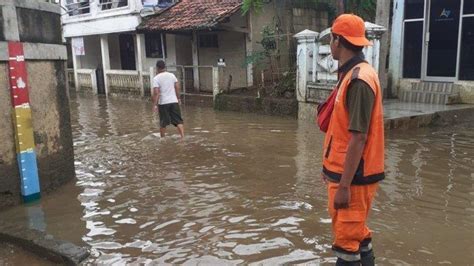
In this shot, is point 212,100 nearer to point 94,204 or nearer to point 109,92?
point 109,92

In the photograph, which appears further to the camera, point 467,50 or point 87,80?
point 87,80

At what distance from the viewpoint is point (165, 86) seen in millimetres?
9195

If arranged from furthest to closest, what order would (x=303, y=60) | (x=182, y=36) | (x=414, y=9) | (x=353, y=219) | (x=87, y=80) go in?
(x=87, y=80)
(x=182, y=36)
(x=414, y=9)
(x=303, y=60)
(x=353, y=219)

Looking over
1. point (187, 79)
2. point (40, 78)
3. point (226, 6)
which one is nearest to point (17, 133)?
point (40, 78)

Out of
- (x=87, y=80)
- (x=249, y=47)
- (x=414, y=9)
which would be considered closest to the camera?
(x=414, y=9)

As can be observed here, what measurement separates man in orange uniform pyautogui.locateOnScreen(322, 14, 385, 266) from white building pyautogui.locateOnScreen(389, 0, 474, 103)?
960cm

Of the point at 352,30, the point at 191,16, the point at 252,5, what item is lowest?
the point at 352,30

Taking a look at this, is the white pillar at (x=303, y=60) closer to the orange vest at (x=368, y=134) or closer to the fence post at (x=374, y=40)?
the fence post at (x=374, y=40)

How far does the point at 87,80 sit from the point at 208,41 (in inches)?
310

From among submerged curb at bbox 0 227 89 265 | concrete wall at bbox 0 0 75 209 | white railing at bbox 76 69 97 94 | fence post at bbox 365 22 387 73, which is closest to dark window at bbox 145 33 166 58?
white railing at bbox 76 69 97 94

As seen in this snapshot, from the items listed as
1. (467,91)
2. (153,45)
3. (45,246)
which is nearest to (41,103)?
(45,246)

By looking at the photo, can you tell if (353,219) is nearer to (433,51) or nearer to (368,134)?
(368,134)

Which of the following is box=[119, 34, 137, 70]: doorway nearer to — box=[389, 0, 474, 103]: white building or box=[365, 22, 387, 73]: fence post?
box=[389, 0, 474, 103]: white building

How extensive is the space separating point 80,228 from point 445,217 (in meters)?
3.95
